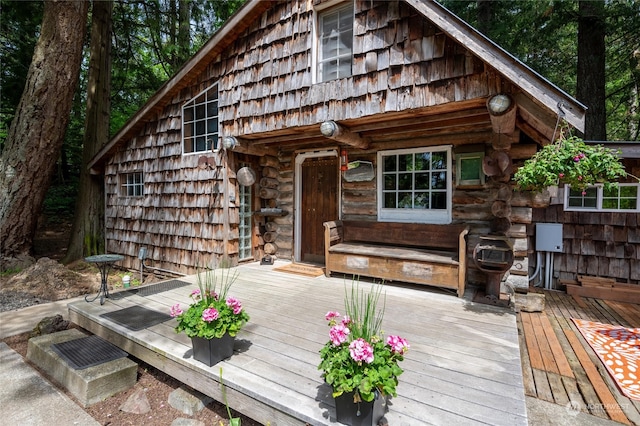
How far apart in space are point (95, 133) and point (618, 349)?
35.7 feet

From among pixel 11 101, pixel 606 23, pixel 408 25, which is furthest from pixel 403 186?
pixel 11 101

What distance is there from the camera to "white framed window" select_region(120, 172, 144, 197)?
7193mm

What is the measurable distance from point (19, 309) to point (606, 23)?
11.7m

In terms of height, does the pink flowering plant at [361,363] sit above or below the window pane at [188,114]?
below

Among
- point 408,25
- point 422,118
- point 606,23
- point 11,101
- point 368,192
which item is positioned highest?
point 606,23

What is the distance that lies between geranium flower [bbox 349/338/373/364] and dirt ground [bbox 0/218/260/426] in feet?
3.90

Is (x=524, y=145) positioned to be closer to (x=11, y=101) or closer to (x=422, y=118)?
(x=422, y=118)

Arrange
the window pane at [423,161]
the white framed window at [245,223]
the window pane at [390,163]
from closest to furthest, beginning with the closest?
the window pane at [423,161]
the window pane at [390,163]
the white framed window at [245,223]

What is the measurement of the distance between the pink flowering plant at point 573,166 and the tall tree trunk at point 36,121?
847 cm

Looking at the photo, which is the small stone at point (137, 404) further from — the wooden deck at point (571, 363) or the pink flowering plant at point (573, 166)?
the pink flowering plant at point (573, 166)

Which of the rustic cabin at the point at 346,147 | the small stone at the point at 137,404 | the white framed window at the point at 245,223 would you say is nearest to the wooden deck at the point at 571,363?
the rustic cabin at the point at 346,147

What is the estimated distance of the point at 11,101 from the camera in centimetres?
940

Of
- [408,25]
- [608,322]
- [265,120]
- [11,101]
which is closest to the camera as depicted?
[408,25]

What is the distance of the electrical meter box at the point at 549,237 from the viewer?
5.57 metres
